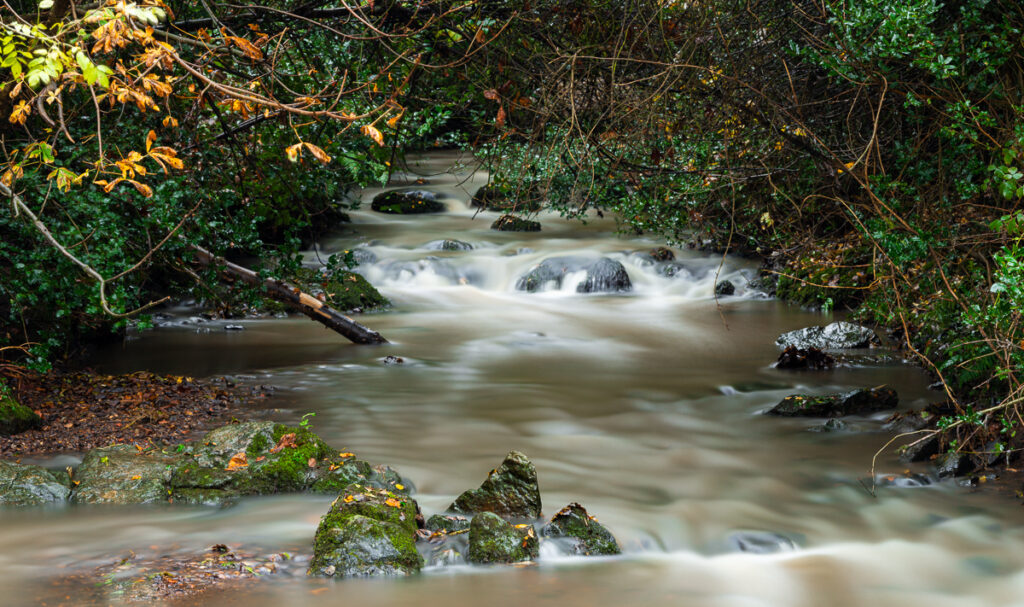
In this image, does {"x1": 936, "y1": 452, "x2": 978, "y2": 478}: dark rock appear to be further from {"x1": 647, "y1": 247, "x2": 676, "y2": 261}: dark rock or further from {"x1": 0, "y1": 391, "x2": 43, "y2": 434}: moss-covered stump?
{"x1": 647, "y1": 247, "x2": 676, "y2": 261}: dark rock

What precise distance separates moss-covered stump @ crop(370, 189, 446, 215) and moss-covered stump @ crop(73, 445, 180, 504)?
15.4 m

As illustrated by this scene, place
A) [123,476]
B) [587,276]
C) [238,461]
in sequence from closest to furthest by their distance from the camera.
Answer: [123,476] → [238,461] → [587,276]

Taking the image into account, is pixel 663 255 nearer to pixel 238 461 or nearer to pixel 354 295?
pixel 354 295

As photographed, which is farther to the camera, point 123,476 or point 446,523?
point 123,476

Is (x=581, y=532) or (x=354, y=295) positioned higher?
(x=354, y=295)

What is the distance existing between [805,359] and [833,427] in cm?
253

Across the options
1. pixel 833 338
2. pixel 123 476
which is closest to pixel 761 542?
pixel 123 476

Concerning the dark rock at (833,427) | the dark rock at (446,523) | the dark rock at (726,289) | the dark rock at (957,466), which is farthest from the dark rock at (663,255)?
the dark rock at (446,523)

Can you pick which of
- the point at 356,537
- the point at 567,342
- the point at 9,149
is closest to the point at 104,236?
the point at 9,149

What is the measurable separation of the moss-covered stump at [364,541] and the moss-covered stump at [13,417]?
3038 mm

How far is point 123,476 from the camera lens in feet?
17.9

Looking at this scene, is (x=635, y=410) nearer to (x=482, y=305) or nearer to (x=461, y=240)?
(x=482, y=305)

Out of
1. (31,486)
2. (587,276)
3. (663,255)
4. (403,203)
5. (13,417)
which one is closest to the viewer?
(31,486)

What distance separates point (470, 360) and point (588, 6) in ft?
16.5
